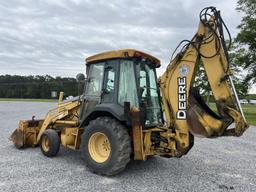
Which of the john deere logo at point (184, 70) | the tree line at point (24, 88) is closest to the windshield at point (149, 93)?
the john deere logo at point (184, 70)

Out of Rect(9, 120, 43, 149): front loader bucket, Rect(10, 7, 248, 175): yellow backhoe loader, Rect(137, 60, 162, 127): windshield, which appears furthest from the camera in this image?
Rect(9, 120, 43, 149): front loader bucket

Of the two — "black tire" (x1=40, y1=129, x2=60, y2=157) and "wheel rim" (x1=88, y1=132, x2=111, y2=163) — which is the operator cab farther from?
"black tire" (x1=40, y1=129, x2=60, y2=157)

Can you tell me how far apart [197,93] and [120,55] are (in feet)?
5.49

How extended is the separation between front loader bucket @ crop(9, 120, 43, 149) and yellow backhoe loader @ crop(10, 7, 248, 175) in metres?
2.08

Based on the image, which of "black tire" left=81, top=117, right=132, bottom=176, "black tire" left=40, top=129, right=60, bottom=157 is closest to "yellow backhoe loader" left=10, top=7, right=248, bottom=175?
"black tire" left=81, top=117, right=132, bottom=176

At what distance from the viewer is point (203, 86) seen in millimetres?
25688

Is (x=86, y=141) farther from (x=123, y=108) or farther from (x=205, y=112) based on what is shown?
(x=205, y=112)

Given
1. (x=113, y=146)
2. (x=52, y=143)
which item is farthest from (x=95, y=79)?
(x=52, y=143)

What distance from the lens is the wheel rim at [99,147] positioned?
5750 millimetres

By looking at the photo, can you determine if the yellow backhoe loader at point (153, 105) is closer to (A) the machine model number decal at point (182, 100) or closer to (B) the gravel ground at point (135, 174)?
(A) the machine model number decal at point (182, 100)

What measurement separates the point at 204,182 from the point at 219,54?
90.6 inches

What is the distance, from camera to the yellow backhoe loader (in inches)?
201

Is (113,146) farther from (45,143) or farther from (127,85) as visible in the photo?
(45,143)

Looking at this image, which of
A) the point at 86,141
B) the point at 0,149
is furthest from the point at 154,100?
the point at 0,149
